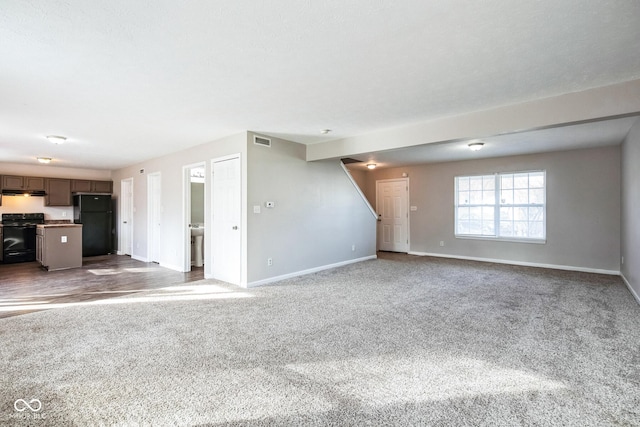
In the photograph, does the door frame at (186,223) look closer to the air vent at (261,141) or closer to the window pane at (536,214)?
the air vent at (261,141)

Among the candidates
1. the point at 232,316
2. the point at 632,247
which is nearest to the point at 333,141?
the point at 232,316

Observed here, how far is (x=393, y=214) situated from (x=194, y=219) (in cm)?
542

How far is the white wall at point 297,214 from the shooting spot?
16.1 ft

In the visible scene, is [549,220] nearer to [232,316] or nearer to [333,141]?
[333,141]

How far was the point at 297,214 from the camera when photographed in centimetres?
557

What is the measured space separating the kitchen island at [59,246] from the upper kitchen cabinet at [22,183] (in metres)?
1.91

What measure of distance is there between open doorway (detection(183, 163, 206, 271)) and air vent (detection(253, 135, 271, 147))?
1344mm

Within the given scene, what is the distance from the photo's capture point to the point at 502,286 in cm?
476

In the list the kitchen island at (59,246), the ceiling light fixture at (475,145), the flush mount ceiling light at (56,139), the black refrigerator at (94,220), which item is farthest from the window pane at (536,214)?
the black refrigerator at (94,220)

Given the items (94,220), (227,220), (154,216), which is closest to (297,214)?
(227,220)

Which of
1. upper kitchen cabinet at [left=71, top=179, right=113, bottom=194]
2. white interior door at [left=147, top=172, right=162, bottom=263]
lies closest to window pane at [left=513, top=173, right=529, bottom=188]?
white interior door at [left=147, top=172, right=162, bottom=263]

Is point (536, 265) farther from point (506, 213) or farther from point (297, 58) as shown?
point (297, 58)

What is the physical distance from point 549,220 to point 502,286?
2.67 metres

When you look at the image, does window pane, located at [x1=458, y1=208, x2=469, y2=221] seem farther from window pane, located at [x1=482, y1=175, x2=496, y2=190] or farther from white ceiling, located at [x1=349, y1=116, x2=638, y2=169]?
white ceiling, located at [x1=349, y1=116, x2=638, y2=169]
